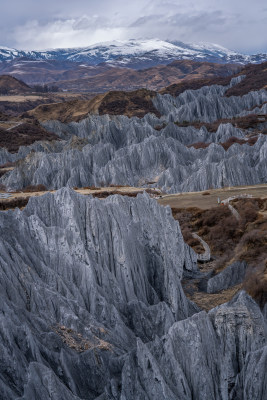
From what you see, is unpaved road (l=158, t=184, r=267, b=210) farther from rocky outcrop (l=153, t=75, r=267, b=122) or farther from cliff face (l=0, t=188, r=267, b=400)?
rocky outcrop (l=153, t=75, r=267, b=122)

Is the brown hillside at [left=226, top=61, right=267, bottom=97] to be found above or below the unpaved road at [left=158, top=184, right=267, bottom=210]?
above

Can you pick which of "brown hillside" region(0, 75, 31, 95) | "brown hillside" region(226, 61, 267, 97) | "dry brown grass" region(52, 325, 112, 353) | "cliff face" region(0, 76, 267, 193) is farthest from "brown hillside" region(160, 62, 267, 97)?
"dry brown grass" region(52, 325, 112, 353)

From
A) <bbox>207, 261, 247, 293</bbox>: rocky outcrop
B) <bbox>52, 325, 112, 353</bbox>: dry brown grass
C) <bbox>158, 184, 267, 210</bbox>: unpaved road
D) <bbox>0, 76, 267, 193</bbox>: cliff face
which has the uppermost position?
<bbox>0, 76, 267, 193</bbox>: cliff face

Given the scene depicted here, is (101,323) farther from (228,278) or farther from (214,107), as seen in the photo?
(214,107)

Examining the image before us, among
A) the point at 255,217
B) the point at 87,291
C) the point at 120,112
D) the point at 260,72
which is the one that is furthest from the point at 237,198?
the point at 260,72

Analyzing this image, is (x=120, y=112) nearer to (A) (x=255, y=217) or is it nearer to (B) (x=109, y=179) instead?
(B) (x=109, y=179)

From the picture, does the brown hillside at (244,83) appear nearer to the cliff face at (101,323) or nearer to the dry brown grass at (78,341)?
the cliff face at (101,323)

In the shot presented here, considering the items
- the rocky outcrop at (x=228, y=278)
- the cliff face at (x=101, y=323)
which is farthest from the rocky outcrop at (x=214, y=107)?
the cliff face at (x=101, y=323)
